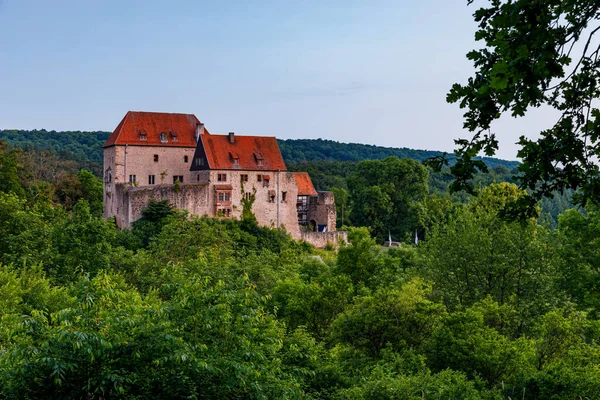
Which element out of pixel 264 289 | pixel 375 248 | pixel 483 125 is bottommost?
pixel 264 289

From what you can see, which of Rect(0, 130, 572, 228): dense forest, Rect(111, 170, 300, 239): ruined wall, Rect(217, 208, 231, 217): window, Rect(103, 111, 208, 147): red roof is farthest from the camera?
Rect(0, 130, 572, 228): dense forest

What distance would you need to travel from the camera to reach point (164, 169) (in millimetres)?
53062

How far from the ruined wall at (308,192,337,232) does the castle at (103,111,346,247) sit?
10.7ft

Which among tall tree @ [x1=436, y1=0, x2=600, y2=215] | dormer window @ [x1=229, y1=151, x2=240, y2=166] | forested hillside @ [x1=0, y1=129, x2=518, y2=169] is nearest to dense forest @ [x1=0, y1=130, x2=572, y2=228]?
forested hillside @ [x1=0, y1=129, x2=518, y2=169]

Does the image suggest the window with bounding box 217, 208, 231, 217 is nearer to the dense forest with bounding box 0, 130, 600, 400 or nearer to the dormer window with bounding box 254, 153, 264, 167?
the dormer window with bounding box 254, 153, 264, 167

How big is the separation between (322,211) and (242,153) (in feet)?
29.9

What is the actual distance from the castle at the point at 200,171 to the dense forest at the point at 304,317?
5.59 m

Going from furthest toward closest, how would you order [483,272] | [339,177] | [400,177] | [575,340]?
1. [339,177]
2. [400,177]
3. [483,272]
4. [575,340]

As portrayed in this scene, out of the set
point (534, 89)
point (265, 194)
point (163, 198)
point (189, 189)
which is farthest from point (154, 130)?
point (534, 89)

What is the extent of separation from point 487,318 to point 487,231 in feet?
20.6

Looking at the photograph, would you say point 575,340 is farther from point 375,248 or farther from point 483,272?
point 375,248

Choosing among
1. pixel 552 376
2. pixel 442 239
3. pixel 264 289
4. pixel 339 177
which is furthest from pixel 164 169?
pixel 339 177

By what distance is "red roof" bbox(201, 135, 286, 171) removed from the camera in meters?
51.7

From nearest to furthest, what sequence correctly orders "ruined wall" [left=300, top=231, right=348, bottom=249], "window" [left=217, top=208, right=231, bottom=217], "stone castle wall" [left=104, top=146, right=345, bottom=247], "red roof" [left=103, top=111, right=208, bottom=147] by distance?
"stone castle wall" [left=104, top=146, right=345, bottom=247]
"window" [left=217, top=208, right=231, bottom=217]
"red roof" [left=103, top=111, right=208, bottom=147]
"ruined wall" [left=300, top=231, right=348, bottom=249]
